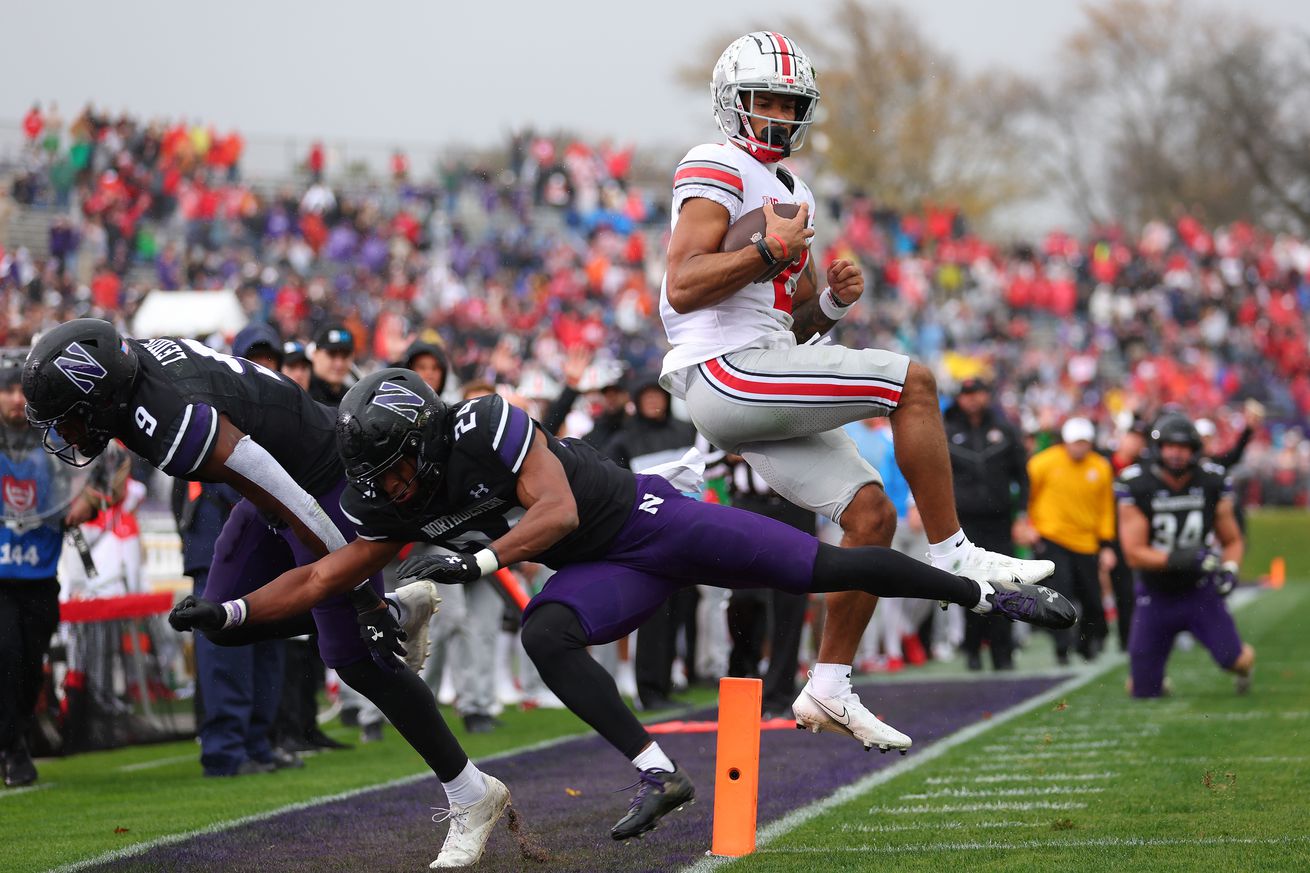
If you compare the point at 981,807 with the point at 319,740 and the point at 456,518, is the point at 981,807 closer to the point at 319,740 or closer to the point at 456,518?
the point at 456,518

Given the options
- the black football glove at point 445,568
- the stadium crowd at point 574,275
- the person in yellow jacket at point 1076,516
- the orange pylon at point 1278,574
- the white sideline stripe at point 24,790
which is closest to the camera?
the black football glove at point 445,568

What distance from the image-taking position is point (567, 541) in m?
5.41

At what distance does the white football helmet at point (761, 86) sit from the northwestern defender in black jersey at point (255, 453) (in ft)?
5.80

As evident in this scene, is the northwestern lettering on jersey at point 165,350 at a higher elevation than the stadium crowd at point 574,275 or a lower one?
lower

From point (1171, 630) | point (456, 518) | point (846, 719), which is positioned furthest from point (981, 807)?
point (1171, 630)

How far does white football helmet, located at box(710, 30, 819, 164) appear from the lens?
229 inches

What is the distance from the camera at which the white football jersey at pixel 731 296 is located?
18.9 ft

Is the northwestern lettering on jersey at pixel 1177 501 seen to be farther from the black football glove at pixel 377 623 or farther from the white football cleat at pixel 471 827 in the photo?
the black football glove at pixel 377 623

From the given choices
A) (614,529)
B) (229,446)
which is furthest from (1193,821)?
(229,446)

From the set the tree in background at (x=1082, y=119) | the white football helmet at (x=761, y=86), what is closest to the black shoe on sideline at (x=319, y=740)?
the white football helmet at (x=761, y=86)

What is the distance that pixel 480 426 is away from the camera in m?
5.24

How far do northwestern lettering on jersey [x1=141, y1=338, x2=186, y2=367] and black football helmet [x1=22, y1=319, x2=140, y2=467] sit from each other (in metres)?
0.15

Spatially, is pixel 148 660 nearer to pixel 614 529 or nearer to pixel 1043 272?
pixel 614 529

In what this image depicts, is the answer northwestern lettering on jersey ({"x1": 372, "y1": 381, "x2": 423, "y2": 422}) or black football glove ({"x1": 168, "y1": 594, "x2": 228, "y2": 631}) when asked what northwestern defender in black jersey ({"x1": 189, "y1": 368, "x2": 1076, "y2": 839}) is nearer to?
northwestern lettering on jersey ({"x1": 372, "y1": 381, "x2": 423, "y2": 422})
